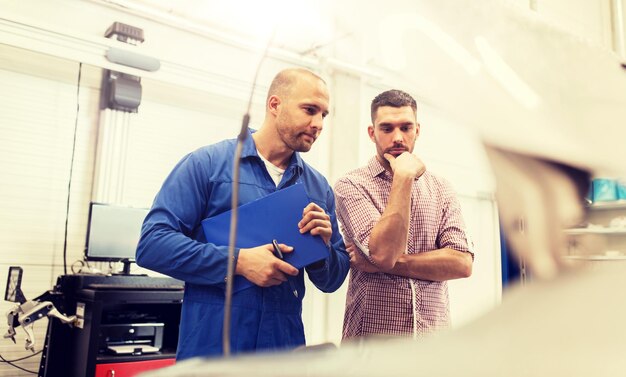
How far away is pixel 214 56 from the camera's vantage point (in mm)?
3295

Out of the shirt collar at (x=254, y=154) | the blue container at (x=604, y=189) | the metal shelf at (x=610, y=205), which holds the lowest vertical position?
the metal shelf at (x=610, y=205)

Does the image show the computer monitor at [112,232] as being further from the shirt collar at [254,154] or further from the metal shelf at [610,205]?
the metal shelf at [610,205]

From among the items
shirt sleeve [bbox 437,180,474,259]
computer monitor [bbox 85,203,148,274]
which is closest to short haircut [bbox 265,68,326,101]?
shirt sleeve [bbox 437,180,474,259]

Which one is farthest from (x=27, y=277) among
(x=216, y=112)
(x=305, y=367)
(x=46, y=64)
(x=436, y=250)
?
(x=305, y=367)

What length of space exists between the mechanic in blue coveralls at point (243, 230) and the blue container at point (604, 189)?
0.42 metres

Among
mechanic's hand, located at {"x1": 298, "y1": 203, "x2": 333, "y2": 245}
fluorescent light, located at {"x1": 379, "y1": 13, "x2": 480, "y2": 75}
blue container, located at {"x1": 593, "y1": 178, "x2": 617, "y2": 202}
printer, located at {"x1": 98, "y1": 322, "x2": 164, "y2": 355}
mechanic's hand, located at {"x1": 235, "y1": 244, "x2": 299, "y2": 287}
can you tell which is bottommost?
printer, located at {"x1": 98, "y1": 322, "x2": 164, "y2": 355}

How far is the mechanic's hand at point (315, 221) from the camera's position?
2.31 feet

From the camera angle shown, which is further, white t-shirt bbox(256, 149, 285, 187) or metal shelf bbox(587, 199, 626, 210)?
white t-shirt bbox(256, 149, 285, 187)

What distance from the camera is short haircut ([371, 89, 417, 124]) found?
417mm

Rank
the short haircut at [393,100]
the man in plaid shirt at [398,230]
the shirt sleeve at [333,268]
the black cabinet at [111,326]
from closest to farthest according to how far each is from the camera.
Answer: the short haircut at [393,100]
the man in plaid shirt at [398,230]
the shirt sleeve at [333,268]
the black cabinet at [111,326]

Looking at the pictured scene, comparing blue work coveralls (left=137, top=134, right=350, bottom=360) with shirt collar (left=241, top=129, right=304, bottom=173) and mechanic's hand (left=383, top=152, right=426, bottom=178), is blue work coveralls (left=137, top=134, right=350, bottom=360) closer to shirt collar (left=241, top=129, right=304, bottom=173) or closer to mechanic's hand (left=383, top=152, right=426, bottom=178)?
shirt collar (left=241, top=129, right=304, bottom=173)

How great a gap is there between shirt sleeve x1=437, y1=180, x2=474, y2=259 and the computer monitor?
2.10 metres

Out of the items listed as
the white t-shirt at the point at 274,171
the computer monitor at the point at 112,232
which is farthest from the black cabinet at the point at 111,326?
the white t-shirt at the point at 274,171

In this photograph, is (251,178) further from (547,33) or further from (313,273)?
(547,33)
